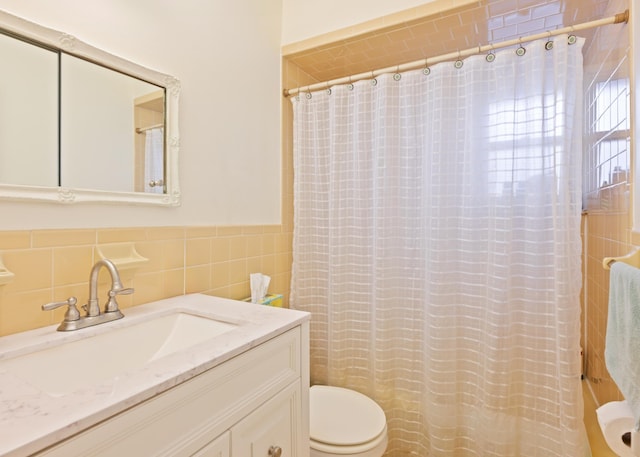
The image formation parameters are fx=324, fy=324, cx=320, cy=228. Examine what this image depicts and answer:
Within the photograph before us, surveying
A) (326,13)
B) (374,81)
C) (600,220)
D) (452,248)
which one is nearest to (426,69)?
(374,81)

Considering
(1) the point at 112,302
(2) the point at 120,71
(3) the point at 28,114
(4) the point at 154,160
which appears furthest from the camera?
(4) the point at 154,160

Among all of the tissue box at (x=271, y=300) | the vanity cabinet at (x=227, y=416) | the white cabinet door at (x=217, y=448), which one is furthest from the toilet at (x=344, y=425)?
the white cabinet door at (x=217, y=448)

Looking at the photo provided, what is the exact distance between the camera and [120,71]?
1151 mm

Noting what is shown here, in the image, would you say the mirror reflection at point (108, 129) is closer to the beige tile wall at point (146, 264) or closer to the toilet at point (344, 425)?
the beige tile wall at point (146, 264)

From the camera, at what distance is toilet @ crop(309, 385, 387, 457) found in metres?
1.26

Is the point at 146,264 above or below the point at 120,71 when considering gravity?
below

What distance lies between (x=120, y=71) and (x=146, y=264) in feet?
2.28

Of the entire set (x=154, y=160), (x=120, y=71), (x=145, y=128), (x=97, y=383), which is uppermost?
(x=120, y=71)

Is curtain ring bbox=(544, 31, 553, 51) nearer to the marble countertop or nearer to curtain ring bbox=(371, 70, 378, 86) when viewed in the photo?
Answer: curtain ring bbox=(371, 70, 378, 86)

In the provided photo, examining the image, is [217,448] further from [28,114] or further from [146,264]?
[28,114]

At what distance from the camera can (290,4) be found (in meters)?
1.91

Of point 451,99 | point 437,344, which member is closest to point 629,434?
point 437,344

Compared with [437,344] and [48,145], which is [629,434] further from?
[48,145]

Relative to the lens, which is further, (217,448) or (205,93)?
(205,93)
